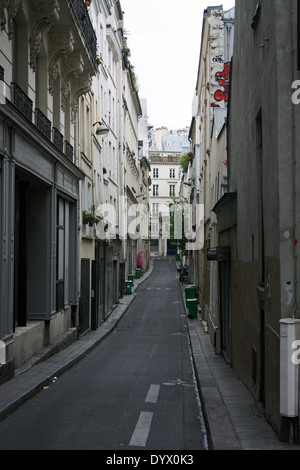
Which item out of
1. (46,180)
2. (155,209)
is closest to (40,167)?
(46,180)

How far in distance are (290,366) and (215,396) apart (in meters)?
3.65

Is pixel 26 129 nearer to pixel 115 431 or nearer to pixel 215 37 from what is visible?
pixel 115 431

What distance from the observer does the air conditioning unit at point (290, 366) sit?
19.8ft

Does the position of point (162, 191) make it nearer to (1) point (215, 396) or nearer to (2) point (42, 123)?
(2) point (42, 123)

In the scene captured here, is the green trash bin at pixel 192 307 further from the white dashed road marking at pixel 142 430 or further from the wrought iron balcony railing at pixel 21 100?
the white dashed road marking at pixel 142 430

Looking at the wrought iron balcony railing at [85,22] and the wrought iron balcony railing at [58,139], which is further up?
the wrought iron balcony railing at [85,22]

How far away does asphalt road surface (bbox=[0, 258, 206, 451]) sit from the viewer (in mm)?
6930

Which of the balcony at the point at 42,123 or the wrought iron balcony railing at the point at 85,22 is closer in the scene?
the balcony at the point at 42,123

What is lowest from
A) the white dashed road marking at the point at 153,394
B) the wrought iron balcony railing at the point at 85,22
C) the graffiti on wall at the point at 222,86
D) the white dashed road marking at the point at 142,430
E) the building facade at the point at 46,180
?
the white dashed road marking at the point at 153,394

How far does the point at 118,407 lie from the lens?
878 centimetres

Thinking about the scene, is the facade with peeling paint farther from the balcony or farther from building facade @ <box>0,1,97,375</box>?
the balcony

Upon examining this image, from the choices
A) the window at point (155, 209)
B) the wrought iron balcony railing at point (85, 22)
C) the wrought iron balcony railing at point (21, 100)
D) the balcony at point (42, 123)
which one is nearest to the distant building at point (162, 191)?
the window at point (155, 209)

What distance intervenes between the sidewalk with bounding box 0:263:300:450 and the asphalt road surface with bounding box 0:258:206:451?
0.19m

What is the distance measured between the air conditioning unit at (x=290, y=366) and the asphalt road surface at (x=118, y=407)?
1.41 meters
